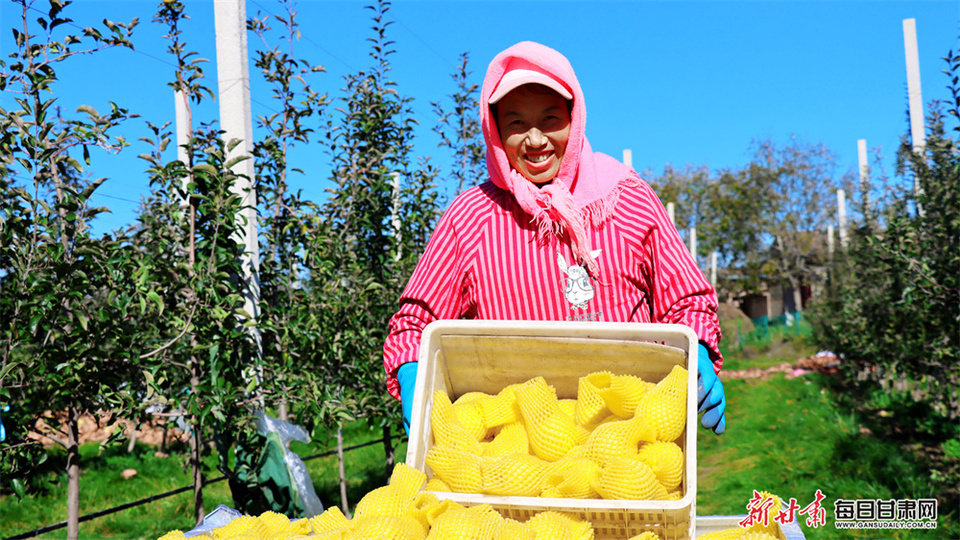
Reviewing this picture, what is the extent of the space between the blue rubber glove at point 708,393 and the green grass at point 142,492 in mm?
2943

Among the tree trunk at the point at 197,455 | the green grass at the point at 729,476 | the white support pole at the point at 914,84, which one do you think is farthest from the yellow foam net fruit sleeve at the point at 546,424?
the white support pole at the point at 914,84

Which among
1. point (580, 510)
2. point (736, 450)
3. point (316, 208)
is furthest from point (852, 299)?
point (580, 510)

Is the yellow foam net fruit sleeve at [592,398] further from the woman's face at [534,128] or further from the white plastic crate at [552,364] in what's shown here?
the woman's face at [534,128]

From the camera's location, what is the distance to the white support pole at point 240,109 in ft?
11.9

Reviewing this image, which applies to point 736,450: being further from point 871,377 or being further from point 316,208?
point 316,208

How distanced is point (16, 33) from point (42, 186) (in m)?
0.58

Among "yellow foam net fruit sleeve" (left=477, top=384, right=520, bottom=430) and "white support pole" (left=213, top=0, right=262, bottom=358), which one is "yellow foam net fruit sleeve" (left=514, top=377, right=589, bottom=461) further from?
"white support pole" (left=213, top=0, right=262, bottom=358)

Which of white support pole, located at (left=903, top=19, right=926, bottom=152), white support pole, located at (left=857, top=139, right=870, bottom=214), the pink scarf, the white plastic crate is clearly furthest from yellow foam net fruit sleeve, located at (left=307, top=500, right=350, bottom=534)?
white support pole, located at (left=857, top=139, right=870, bottom=214)

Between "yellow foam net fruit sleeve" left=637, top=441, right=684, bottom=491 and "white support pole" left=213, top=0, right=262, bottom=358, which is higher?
"white support pole" left=213, top=0, right=262, bottom=358

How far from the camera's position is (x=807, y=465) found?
693cm

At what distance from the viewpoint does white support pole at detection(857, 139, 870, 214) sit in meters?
8.60

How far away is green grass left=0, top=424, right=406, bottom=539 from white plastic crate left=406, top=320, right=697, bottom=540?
2677 mm

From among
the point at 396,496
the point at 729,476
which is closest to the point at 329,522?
the point at 396,496

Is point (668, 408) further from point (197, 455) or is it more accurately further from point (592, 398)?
point (197, 455)
